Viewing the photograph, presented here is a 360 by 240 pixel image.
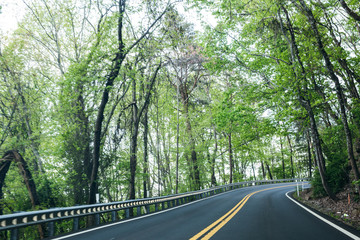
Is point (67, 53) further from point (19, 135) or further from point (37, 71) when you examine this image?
point (19, 135)

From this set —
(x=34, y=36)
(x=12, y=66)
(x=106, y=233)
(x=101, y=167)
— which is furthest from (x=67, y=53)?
(x=106, y=233)

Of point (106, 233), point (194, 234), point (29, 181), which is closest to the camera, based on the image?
point (194, 234)

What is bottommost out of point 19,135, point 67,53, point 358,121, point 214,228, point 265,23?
point 214,228

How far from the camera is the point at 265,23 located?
14.4 meters

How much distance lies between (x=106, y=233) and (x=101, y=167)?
12.2 metres

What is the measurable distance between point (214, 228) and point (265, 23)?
11.4 m

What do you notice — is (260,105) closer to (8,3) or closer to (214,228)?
(214,228)

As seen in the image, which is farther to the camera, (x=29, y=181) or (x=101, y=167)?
(x=101, y=167)

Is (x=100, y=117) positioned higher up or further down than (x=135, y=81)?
further down

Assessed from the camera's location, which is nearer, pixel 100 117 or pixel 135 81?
pixel 100 117

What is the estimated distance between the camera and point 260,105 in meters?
16.1

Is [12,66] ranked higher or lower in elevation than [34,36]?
lower

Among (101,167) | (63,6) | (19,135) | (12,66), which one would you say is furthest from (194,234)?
(63,6)

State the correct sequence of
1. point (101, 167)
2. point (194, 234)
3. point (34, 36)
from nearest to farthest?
point (194, 234) < point (101, 167) < point (34, 36)
